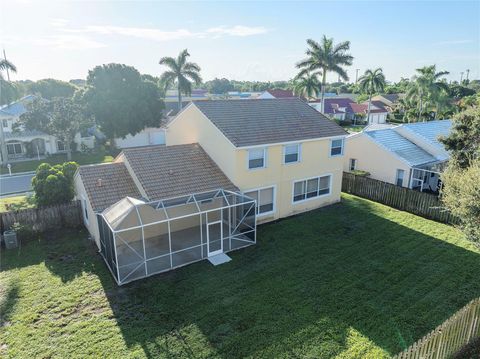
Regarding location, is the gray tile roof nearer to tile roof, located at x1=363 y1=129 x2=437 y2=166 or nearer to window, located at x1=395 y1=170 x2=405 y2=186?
tile roof, located at x1=363 y1=129 x2=437 y2=166

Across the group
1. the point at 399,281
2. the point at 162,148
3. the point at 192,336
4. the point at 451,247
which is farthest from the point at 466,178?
the point at 162,148

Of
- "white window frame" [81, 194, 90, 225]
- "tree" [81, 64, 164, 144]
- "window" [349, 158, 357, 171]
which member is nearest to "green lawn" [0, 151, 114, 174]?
"tree" [81, 64, 164, 144]

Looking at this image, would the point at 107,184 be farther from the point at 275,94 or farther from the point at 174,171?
the point at 275,94

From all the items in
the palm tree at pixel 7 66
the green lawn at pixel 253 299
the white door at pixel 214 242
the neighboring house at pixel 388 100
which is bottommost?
the green lawn at pixel 253 299

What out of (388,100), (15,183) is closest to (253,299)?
(15,183)

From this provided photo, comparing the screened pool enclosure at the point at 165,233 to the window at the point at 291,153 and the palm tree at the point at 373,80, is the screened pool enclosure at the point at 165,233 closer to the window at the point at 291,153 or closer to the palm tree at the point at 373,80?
the window at the point at 291,153

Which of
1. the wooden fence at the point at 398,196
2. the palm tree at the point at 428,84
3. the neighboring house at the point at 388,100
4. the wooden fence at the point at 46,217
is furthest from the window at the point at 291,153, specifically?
the neighboring house at the point at 388,100
